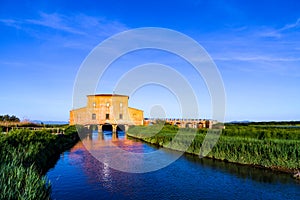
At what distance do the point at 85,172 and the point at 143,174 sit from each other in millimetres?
3683

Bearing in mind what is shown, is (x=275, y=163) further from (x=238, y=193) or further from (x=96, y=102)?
(x=96, y=102)

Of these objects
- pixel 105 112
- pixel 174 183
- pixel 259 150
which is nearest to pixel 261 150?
pixel 259 150

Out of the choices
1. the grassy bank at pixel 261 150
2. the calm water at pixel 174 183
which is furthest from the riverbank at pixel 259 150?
the calm water at pixel 174 183

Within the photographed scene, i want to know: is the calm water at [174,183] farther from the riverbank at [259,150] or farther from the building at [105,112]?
the building at [105,112]

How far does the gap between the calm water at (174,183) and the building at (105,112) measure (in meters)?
33.8

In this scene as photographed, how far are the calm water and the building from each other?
3382 cm

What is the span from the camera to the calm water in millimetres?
13180

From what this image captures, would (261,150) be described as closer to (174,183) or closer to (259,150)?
(259,150)

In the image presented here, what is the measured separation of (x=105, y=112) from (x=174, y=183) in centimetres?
4035

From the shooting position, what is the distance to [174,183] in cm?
1539

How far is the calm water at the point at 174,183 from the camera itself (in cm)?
1318

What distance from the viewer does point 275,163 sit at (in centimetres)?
1841

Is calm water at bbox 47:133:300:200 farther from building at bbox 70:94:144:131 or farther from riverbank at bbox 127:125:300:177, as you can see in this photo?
building at bbox 70:94:144:131

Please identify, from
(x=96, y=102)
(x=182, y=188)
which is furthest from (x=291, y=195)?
(x=96, y=102)
